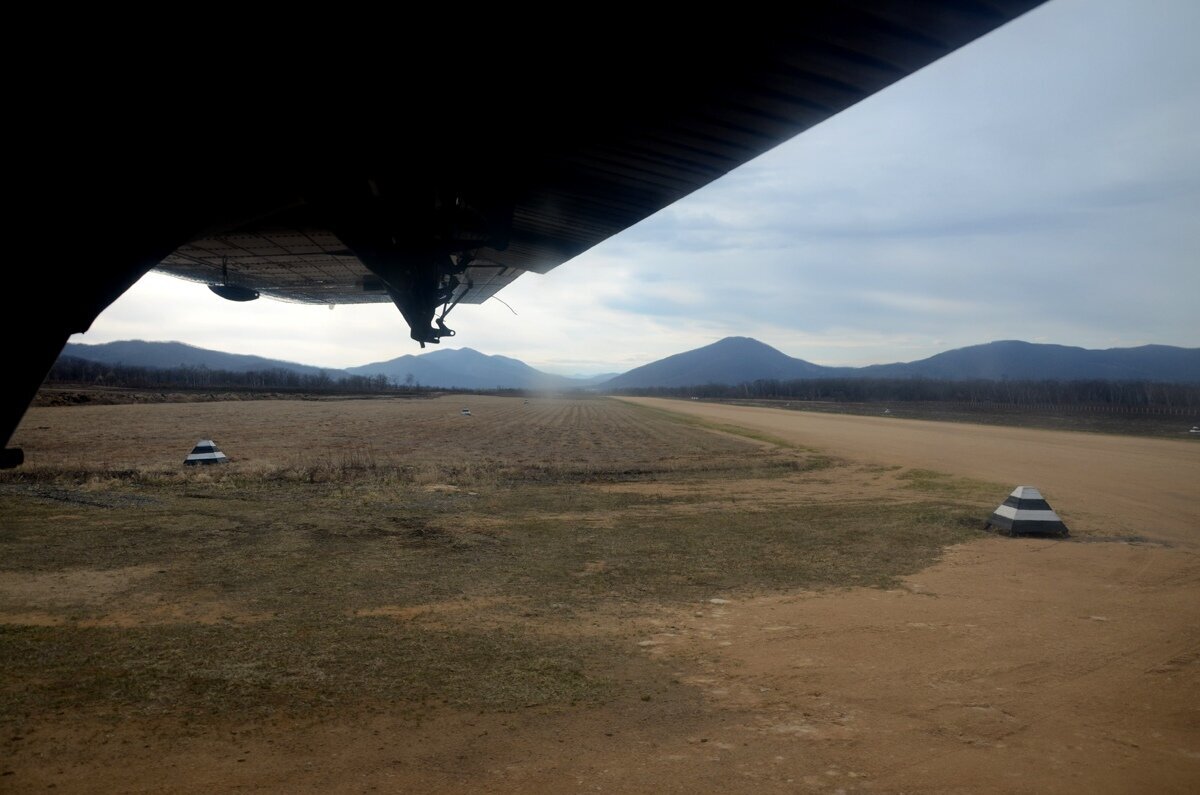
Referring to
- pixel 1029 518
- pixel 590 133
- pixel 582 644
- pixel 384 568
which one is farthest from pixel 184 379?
pixel 590 133

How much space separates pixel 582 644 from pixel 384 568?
4182mm

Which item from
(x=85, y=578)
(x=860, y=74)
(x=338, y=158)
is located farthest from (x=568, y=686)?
(x=85, y=578)

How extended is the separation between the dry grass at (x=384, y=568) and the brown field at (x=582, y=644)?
6cm

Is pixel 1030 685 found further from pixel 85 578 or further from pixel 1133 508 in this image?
pixel 1133 508

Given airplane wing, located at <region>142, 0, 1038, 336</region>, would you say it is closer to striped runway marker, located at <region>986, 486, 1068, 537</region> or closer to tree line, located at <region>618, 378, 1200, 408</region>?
striped runway marker, located at <region>986, 486, 1068, 537</region>

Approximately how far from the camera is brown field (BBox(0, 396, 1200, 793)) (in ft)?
14.9

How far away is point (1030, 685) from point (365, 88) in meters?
6.93

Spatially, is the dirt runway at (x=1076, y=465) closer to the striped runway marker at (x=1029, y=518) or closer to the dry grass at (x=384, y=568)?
the striped runway marker at (x=1029, y=518)

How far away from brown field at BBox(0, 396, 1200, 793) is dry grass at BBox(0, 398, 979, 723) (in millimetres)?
62

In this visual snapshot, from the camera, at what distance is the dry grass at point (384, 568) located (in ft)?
19.2

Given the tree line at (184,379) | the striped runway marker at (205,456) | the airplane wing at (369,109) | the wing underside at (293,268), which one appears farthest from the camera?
the tree line at (184,379)

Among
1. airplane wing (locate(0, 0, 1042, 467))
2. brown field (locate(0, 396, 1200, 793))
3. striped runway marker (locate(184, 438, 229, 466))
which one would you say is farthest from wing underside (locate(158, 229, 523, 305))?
striped runway marker (locate(184, 438, 229, 466))

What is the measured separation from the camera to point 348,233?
3.07 m

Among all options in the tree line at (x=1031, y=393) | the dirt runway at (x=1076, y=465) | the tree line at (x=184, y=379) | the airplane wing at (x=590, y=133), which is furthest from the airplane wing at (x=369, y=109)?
the tree line at (x=1031, y=393)
